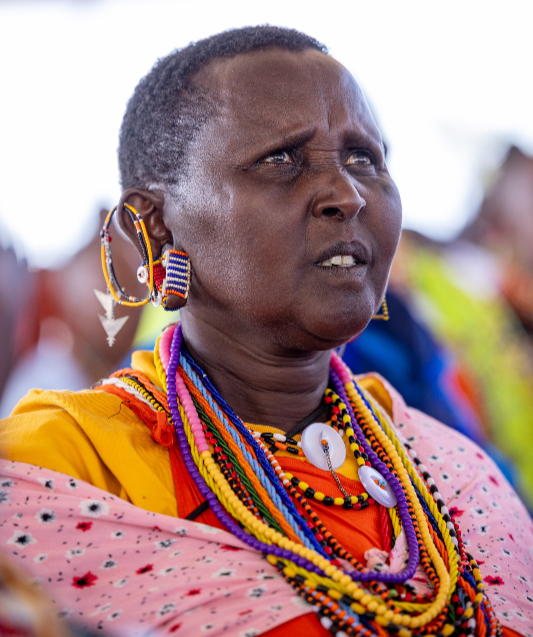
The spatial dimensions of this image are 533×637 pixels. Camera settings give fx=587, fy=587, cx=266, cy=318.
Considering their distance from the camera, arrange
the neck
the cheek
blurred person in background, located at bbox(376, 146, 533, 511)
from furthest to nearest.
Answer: blurred person in background, located at bbox(376, 146, 533, 511)
the neck
the cheek

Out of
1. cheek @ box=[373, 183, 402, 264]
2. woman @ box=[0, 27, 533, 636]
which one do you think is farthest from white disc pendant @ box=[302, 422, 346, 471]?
cheek @ box=[373, 183, 402, 264]

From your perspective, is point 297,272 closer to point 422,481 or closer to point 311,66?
point 311,66

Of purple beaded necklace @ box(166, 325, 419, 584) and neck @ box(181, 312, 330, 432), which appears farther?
neck @ box(181, 312, 330, 432)

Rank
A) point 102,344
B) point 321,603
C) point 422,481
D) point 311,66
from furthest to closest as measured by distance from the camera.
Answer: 1. point 102,344
2. point 422,481
3. point 311,66
4. point 321,603

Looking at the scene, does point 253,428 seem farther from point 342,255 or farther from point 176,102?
point 176,102

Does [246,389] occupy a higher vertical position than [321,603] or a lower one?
higher

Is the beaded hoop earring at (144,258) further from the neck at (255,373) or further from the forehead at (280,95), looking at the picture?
the forehead at (280,95)

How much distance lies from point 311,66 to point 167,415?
0.93m

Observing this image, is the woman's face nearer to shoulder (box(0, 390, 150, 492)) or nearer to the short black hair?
the short black hair

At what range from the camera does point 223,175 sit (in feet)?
4.52

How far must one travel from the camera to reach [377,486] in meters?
1.42

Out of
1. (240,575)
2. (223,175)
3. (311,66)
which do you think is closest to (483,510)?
(240,575)

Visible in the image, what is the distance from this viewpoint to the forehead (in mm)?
1370

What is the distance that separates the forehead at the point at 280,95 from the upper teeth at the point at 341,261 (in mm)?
311
